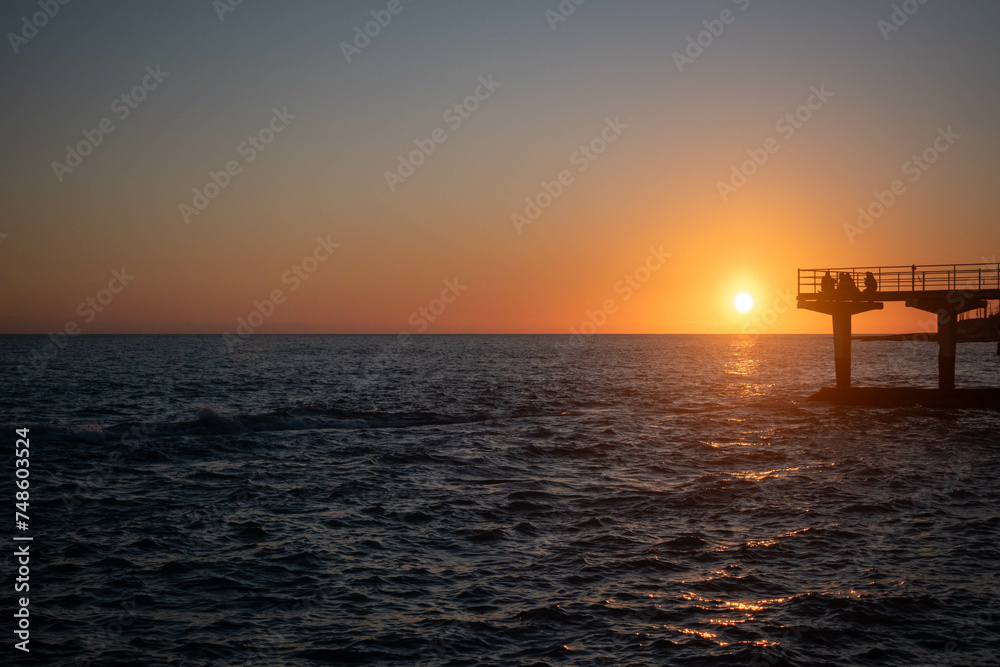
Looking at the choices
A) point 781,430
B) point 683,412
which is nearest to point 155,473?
point 781,430

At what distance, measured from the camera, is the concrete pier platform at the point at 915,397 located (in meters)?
40.3

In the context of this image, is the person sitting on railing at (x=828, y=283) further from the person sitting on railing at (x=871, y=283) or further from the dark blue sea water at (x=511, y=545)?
the dark blue sea water at (x=511, y=545)

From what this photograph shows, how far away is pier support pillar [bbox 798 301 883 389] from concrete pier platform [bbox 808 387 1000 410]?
2.61 feet

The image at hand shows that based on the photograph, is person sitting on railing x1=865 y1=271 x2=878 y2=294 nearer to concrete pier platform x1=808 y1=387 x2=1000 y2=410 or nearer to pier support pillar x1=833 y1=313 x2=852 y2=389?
pier support pillar x1=833 y1=313 x2=852 y2=389

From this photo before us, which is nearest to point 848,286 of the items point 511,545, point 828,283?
point 828,283

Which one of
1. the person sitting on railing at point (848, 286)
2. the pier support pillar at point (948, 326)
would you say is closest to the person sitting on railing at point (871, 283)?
the person sitting on railing at point (848, 286)

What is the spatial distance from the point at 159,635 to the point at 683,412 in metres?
Result: 37.5

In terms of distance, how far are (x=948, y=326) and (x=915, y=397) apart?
4.59 m

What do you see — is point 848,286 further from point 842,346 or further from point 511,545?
point 511,545

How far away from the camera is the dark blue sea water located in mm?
11641

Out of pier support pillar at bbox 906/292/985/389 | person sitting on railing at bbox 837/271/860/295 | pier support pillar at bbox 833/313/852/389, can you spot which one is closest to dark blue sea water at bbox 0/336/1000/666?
pier support pillar at bbox 906/292/985/389

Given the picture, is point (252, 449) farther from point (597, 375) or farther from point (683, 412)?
point (597, 375)

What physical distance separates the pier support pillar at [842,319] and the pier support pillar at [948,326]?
10.9ft

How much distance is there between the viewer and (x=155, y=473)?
24.9 m
